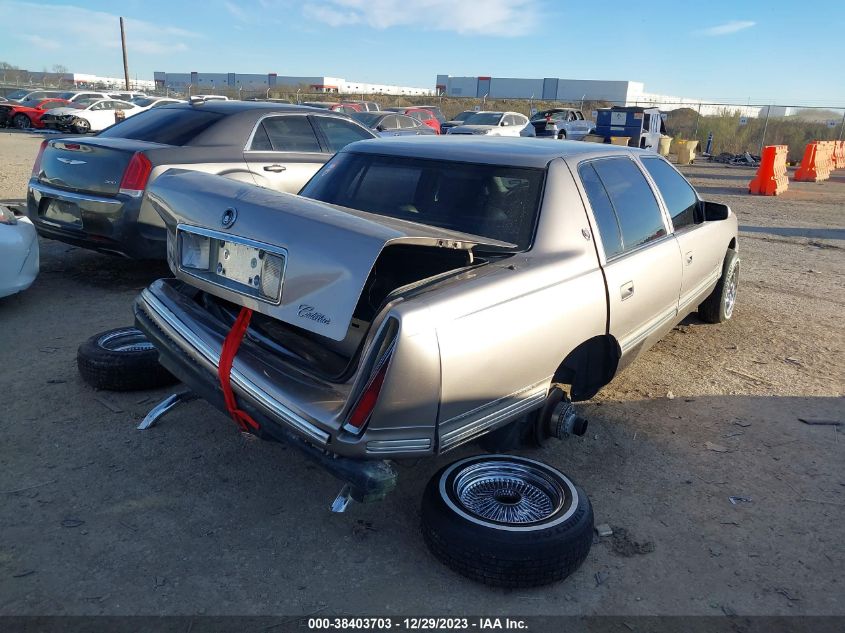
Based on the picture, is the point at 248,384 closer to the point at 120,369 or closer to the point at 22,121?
the point at 120,369

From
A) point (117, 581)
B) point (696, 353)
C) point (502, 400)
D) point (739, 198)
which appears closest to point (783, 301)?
point (696, 353)

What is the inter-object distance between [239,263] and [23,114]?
29.1 meters

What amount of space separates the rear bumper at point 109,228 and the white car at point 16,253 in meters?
0.39

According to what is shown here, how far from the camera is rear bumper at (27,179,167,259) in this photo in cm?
548

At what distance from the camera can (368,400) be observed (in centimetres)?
235

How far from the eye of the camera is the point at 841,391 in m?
4.61

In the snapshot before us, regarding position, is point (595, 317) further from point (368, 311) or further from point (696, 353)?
point (696, 353)

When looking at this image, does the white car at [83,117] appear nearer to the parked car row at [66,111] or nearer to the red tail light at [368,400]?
the parked car row at [66,111]

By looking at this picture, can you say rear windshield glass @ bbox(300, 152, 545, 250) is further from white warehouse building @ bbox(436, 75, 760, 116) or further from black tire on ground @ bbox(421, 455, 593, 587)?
white warehouse building @ bbox(436, 75, 760, 116)

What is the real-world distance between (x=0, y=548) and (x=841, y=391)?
201 inches

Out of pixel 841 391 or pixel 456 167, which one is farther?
pixel 841 391

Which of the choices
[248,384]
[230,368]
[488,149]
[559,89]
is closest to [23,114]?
[488,149]

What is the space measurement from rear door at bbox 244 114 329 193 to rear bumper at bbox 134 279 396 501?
3.15m

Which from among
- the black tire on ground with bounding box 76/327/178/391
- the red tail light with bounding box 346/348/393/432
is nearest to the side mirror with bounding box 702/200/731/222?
the red tail light with bounding box 346/348/393/432
